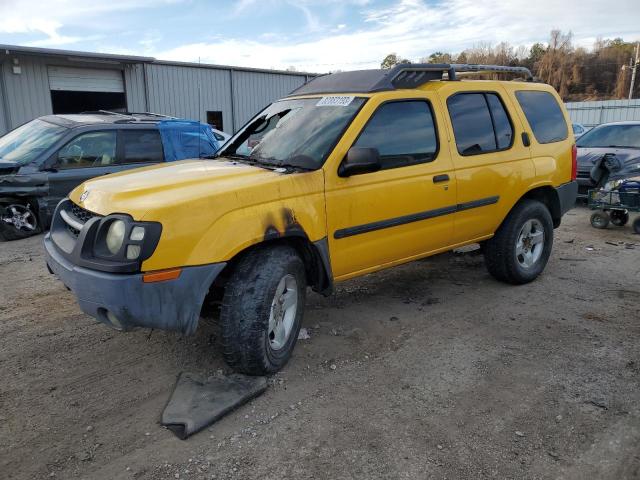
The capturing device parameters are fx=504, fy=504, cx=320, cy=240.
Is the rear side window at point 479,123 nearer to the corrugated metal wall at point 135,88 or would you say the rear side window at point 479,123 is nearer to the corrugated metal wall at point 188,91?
the corrugated metal wall at point 188,91

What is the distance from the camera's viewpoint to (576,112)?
1307 inches

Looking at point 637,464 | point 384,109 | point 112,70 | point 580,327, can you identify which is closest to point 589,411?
point 637,464

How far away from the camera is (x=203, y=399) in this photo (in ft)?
10.2

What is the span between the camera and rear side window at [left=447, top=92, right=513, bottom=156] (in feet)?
14.8

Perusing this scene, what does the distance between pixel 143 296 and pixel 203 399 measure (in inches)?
30.9

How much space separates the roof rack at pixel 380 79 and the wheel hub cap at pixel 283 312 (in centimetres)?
169

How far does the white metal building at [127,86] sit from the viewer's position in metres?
15.2

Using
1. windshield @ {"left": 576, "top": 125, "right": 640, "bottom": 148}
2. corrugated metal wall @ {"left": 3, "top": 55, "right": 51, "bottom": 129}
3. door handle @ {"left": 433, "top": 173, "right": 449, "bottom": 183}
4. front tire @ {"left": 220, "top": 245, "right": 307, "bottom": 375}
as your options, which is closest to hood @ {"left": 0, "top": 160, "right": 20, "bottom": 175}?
front tire @ {"left": 220, "top": 245, "right": 307, "bottom": 375}

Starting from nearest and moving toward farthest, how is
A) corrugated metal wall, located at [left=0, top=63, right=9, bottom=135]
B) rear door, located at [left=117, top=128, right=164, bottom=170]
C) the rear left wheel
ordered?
the rear left wheel → rear door, located at [left=117, top=128, right=164, bottom=170] → corrugated metal wall, located at [left=0, top=63, right=9, bottom=135]

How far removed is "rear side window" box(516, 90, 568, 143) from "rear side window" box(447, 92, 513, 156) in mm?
397

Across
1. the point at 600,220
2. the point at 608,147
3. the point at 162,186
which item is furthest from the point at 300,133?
the point at 608,147

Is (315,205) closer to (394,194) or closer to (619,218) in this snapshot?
(394,194)

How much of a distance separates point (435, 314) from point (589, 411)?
1698mm

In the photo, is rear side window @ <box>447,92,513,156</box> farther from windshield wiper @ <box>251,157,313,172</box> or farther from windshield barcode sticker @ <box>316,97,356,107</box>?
windshield wiper @ <box>251,157,313,172</box>
